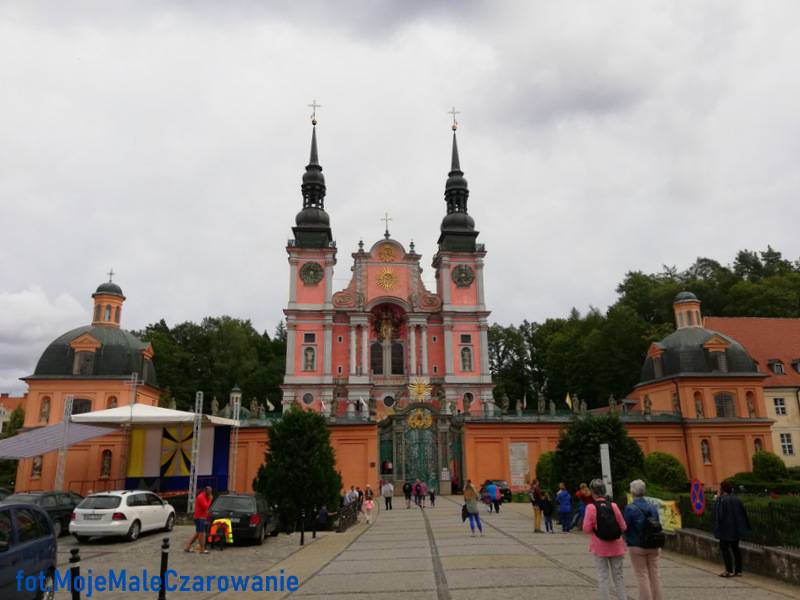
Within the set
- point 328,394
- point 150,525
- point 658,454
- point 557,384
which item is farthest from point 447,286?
point 150,525

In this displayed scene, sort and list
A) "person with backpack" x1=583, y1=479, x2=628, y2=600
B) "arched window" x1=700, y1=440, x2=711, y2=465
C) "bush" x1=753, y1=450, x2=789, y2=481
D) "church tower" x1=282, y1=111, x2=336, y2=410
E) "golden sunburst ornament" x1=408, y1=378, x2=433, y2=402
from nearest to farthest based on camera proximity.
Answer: "person with backpack" x1=583, y1=479, x2=628, y2=600 → "bush" x1=753, y1=450, x2=789, y2=481 → "arched window" x1=700, y1=440, x2=711, y2=465 → "golden sunburst ornament" x1=408, y1=378, x2=433, y2=402 → "church tower" x1=282, y1=111, x2=336, y2=410

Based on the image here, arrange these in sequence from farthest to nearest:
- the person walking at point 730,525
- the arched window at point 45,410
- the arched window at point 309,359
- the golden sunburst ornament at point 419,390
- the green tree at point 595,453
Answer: the arched window at point 309,359 < the golden sunburst ornament at point 419,390 < the arched window at point 45,410 < the green tree at point 595,453 < the person walking at point 730,525

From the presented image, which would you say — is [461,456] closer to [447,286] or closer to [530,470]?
[530,470]

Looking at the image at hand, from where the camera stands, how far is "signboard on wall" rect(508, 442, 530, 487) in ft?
106

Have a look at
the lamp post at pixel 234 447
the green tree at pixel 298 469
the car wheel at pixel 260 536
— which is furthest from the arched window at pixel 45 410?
the car wheel at pixel 260 536

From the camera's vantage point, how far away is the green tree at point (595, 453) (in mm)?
19469

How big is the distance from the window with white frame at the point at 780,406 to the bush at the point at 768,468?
26.0ft

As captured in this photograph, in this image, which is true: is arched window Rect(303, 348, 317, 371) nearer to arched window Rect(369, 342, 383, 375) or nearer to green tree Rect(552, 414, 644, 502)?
arched window Rect(369, 342, 383, 375)

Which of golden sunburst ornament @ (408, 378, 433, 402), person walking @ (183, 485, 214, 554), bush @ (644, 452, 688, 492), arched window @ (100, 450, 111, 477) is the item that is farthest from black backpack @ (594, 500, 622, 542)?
arched window @ (100, 450, 111, 477)

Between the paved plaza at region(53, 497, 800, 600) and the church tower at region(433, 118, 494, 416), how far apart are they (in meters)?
30.4

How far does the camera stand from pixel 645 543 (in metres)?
7.87

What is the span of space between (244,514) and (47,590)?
23.8ft

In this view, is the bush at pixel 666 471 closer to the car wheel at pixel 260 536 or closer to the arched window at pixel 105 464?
the car wheel at pixel 260 536

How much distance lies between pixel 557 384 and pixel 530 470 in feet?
113
